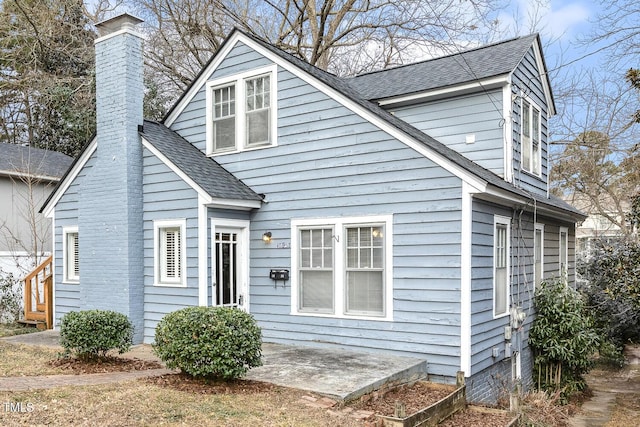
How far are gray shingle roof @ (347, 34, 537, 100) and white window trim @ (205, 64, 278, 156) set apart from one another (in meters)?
1.97

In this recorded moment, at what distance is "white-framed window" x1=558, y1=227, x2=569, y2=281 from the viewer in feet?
40.5

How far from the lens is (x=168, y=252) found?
9.59 m

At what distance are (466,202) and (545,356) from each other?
4.53 metres

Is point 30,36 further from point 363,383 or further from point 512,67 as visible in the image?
point 363,383

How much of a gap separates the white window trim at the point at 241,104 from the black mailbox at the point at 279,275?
7.78ft

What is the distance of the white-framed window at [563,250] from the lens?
1235cm

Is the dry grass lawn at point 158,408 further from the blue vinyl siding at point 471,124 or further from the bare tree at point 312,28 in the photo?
the bare tree at point 312,28

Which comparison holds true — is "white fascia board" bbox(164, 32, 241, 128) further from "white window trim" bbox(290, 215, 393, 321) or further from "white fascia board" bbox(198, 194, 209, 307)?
"white window trim" bbox(290, 215, 393, 321)

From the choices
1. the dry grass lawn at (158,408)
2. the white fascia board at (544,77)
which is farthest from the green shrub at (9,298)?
the white fascia board at (544,77)

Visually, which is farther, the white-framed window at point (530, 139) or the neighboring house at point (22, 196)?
the neighboring house at point (22, 196)

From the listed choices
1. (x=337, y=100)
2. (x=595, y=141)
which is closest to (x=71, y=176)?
(x=337, y=100)

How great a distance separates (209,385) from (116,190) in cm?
496

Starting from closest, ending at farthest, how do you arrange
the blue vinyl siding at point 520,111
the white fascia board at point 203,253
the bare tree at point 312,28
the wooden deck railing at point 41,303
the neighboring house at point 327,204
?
the neighboring house at point 327,204
the white fascia board at point 203,253
the blue vinyl siding at point 520,111
the wooden deck railing at point 41,303
the bare tree at point 312,28

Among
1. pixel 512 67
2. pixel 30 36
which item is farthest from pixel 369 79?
pixel 30 36
